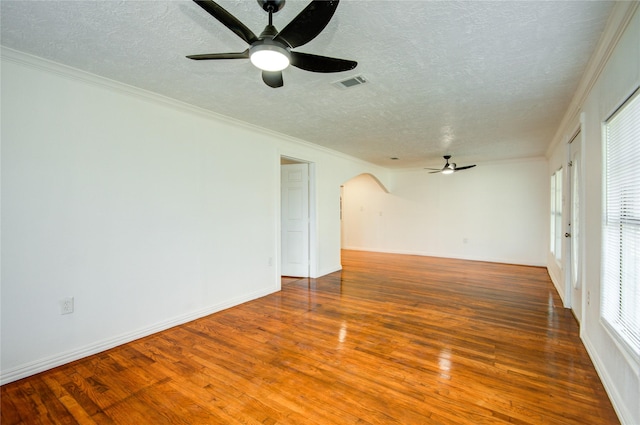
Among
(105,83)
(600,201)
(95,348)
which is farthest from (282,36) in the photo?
(95,348)

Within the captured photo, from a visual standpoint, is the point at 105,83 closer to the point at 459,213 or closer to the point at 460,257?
the point at 459,213

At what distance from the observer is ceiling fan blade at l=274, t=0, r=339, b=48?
130 cm

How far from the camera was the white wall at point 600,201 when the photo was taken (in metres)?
1.63

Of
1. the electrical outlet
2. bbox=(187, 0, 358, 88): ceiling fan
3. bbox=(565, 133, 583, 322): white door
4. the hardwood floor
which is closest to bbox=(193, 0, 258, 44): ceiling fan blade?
bbox=(187, 0, 358, 88): ceiling fan

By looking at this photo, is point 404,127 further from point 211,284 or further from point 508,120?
point 211,284

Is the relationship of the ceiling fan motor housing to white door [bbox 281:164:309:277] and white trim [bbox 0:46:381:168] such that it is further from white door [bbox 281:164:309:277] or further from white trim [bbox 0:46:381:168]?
white door [bbox 281:164:309:277]

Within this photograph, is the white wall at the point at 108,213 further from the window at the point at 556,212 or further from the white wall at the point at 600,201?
the window at the point at 556,212

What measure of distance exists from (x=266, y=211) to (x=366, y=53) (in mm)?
2768

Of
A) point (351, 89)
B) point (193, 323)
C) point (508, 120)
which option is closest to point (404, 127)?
point (508, 120)

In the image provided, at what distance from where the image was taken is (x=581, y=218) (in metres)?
2.85

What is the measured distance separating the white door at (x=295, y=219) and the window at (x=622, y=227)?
13.4 ft

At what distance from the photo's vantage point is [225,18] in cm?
138

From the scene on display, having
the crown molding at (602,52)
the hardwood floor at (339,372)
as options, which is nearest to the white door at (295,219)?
the hardwood floor at (339,372)

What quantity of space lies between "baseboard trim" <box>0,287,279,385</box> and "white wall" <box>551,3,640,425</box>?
12.0 ft
